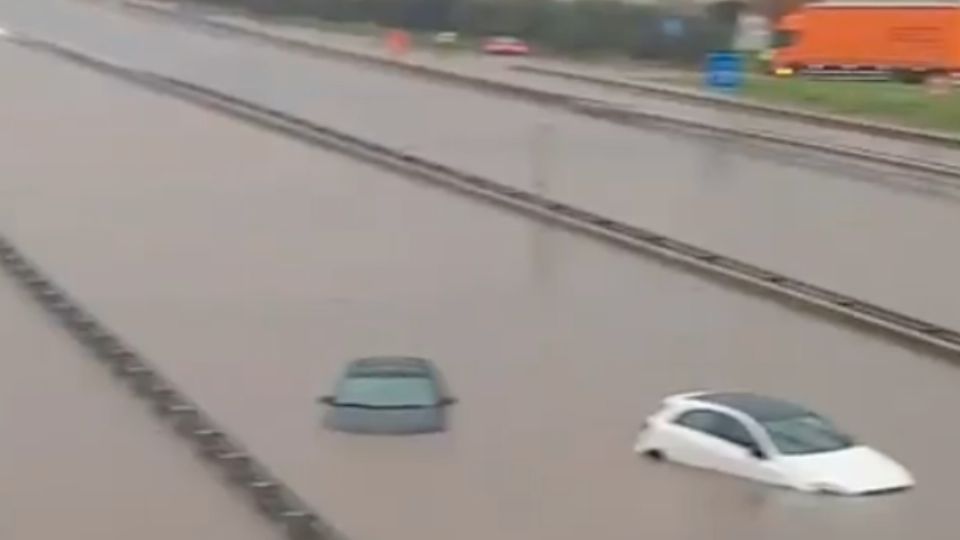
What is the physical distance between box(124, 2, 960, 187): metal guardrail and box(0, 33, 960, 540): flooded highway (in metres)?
7.44

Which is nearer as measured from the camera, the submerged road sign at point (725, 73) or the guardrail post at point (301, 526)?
the guardrail post at point (301, 526)

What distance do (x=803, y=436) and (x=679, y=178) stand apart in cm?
2144

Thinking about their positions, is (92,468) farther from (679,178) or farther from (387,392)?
(679,178)


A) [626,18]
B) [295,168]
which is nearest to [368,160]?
[295,168]

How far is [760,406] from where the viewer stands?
23750 millimetres

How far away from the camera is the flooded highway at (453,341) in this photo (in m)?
21.7

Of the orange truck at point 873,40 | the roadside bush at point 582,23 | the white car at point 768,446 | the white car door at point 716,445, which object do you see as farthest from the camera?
the roadside bush at point 582,23

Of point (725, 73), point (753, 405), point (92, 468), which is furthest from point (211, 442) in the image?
point (725, 73)

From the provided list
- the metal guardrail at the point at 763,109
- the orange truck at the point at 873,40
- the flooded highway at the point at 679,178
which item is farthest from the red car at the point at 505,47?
the orange truck at the point at 873,40

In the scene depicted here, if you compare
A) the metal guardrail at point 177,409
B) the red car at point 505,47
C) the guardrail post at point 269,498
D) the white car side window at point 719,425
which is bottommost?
the red car at point 505,47

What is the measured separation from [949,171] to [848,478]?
2043 cm

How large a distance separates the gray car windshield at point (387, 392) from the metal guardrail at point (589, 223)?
260 inches

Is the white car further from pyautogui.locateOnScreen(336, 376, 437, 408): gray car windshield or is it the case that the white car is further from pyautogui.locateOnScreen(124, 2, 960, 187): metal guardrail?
pyautogui.locateOnScreen(124, 2, 960, 187): metal guardrail

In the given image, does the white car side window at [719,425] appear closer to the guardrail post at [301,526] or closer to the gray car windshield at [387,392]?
the gray car windshield at [387,392]
